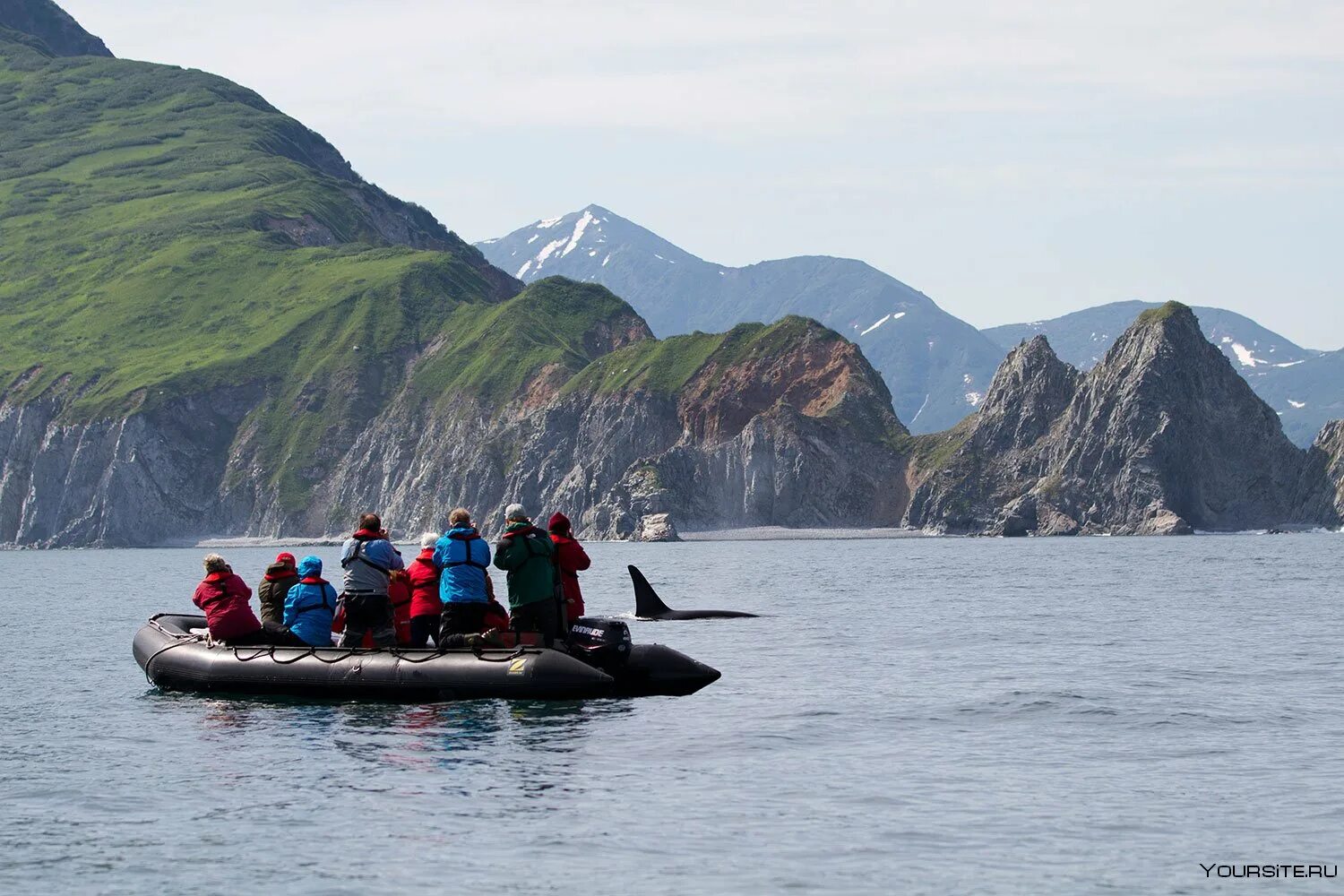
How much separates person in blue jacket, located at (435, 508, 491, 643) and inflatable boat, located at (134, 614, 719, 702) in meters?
0.65

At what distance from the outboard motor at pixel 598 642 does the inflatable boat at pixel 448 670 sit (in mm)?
17

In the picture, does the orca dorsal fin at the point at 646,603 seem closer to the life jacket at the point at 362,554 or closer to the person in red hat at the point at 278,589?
the person in red hat at the point at 278,589

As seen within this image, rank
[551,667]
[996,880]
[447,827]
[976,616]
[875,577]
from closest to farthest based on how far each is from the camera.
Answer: [996,880] < [447,827] < [551,667] < [976,616] < [875,577]

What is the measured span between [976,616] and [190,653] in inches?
1222

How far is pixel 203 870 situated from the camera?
1880 centimetres

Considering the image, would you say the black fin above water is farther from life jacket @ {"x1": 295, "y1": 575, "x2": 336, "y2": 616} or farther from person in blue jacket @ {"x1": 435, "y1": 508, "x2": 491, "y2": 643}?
person in blue jacket @ {"x1": 435, "y1": 508, "x2": 491, "y2": 643}

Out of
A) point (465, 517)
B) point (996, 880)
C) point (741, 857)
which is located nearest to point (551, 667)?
point (465, 517)

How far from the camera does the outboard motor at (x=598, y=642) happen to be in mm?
31656

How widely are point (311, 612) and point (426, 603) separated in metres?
2.62

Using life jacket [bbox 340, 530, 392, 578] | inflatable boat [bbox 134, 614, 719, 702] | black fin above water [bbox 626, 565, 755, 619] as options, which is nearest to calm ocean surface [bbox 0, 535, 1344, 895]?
inflatable boat [bbox 134, 614, 719, 702]

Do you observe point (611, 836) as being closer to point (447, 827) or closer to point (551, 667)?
point (447, 827)

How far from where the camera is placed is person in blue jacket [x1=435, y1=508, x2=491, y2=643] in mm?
31328

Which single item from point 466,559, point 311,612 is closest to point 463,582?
point 466,559

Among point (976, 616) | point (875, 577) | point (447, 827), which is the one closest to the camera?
point (447, 827)
